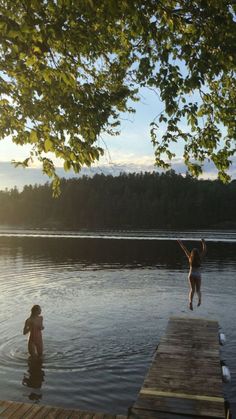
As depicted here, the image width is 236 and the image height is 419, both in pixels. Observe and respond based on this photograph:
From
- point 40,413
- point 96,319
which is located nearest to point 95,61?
point 40,413

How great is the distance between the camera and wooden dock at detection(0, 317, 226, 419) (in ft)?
36.8

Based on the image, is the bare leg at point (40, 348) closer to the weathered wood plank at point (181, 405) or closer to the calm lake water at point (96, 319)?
the calm lake water at point (96, 319)

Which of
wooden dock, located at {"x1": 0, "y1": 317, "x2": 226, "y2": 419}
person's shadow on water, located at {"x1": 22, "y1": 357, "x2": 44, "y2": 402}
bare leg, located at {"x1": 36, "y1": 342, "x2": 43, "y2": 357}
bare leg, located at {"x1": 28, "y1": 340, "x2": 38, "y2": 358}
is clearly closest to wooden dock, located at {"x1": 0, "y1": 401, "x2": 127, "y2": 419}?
wooden dock, located at {"x1": 0, "y1": 317, "x2": 226, "y2": 419}

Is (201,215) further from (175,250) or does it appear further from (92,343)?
(92,343)

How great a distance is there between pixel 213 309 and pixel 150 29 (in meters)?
25.3

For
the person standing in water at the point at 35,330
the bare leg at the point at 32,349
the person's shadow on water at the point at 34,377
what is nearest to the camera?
the person's shadow on water at the point at 34,377

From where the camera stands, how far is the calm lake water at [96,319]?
671 inches

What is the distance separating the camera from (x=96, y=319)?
28094 mm

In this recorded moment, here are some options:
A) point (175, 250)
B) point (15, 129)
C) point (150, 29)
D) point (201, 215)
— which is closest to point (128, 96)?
point (15, 129)

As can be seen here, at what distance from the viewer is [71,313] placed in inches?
1178

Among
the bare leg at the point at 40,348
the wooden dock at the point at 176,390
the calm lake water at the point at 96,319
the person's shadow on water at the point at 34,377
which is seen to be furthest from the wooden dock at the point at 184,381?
the bare leg at the point at 40,348

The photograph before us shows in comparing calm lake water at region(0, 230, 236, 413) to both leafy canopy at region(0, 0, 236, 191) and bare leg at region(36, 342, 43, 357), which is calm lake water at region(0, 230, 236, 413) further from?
leafy canopy at region(0, 0, 236, 191)

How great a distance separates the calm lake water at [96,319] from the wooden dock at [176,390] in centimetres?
159

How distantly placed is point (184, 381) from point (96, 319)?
14602mm
